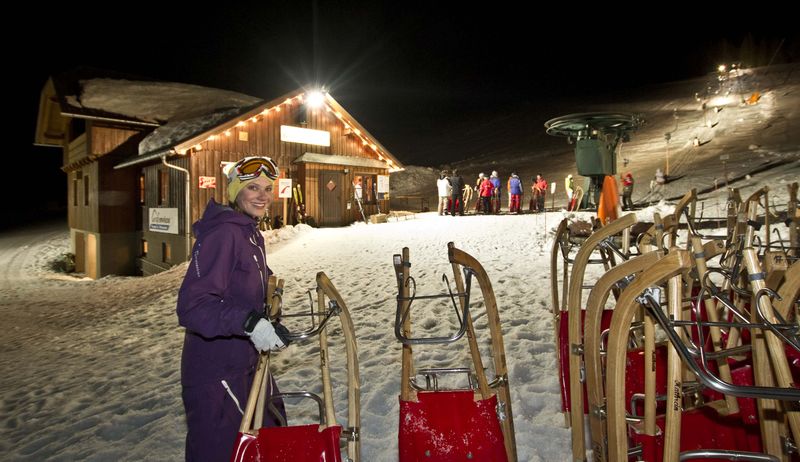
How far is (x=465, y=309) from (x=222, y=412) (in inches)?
56.8

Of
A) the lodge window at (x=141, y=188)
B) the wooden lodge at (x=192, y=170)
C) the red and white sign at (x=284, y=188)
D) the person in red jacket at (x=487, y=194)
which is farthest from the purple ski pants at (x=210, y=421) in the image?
the lodge window at (x=141, y=188)

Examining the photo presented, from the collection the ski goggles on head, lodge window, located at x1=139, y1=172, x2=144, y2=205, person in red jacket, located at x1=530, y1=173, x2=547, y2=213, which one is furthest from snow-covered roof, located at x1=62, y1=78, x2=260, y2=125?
the ski goggles on head

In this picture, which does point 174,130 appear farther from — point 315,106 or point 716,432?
point 716,432

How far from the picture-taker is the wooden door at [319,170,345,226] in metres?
20.3

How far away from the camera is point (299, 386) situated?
15.9 ft

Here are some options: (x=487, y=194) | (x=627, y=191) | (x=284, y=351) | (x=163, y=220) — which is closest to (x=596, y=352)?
(x=284, y=351)

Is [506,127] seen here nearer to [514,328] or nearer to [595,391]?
[514,328]

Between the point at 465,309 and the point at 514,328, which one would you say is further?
the point at 514,328

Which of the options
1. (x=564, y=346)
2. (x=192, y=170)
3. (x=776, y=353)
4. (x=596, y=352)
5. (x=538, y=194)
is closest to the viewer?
(x=776, y=353)

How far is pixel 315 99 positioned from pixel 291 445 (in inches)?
763

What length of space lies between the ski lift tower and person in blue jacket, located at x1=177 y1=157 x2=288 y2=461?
23.3ft

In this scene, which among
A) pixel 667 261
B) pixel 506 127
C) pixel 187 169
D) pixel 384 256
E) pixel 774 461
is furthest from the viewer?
pixel 506 127

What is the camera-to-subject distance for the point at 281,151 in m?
19.6

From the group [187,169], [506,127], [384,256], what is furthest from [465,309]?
[506,127]
